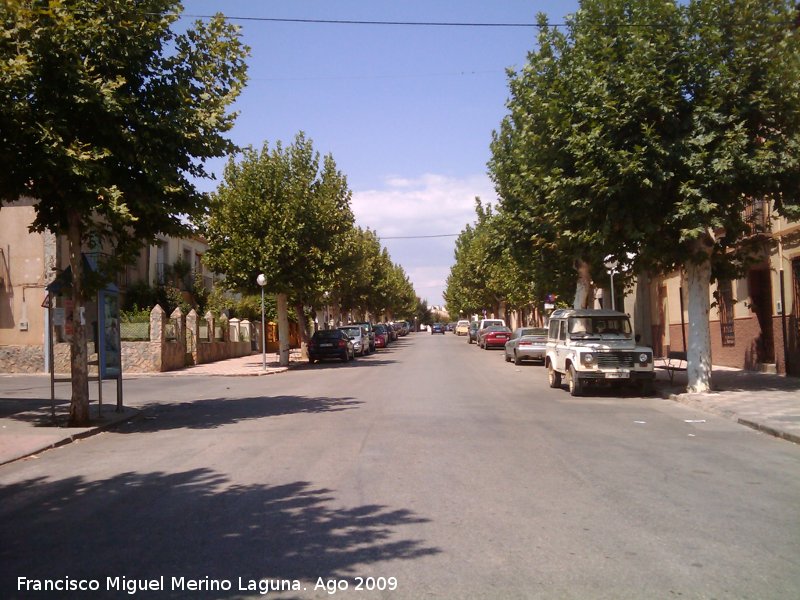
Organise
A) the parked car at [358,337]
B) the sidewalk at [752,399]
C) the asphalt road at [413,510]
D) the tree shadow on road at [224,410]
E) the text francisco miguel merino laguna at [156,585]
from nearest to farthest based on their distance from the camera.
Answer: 1. the text francisco miguel merino laguna at [156,585]
2. the asphalt road at [413,510]
3. the sidewalk at [752,399]
4. the tree shadow on road at [224,410]
5. the parked car at [358,337]

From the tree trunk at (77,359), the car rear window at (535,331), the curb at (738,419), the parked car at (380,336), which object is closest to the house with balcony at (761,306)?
the curb at (738,419)

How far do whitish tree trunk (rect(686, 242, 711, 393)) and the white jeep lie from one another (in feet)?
3.00

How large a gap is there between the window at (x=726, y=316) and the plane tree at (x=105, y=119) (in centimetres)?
1731

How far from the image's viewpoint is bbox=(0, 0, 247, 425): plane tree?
38.0 feet

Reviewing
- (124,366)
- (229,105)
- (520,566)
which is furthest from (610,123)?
(124,366)

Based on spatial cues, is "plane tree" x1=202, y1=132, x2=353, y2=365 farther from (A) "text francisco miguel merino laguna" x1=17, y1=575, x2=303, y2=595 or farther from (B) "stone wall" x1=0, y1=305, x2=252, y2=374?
(A) "text francisco miguel merino laguna" x1=17, y1=575, x2=303, y2=595

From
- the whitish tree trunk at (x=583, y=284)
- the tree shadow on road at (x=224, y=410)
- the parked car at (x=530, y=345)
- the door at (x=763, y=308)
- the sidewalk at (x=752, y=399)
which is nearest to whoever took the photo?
the sidewalk at (x=752, y=399)

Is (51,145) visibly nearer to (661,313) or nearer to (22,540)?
(22,540)

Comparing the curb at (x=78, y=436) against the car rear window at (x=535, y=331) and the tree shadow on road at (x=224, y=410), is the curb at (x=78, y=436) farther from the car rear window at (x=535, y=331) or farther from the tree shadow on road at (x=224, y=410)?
the car rear window at (x=535, y=331)

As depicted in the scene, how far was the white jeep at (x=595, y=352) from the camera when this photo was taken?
1694cm

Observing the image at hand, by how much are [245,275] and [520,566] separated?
86.9ft

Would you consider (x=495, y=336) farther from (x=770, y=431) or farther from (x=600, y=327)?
(x=770, y=431)

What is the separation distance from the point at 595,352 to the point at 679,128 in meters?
5.20

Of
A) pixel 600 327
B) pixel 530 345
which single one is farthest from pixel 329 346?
pixel 600 327
